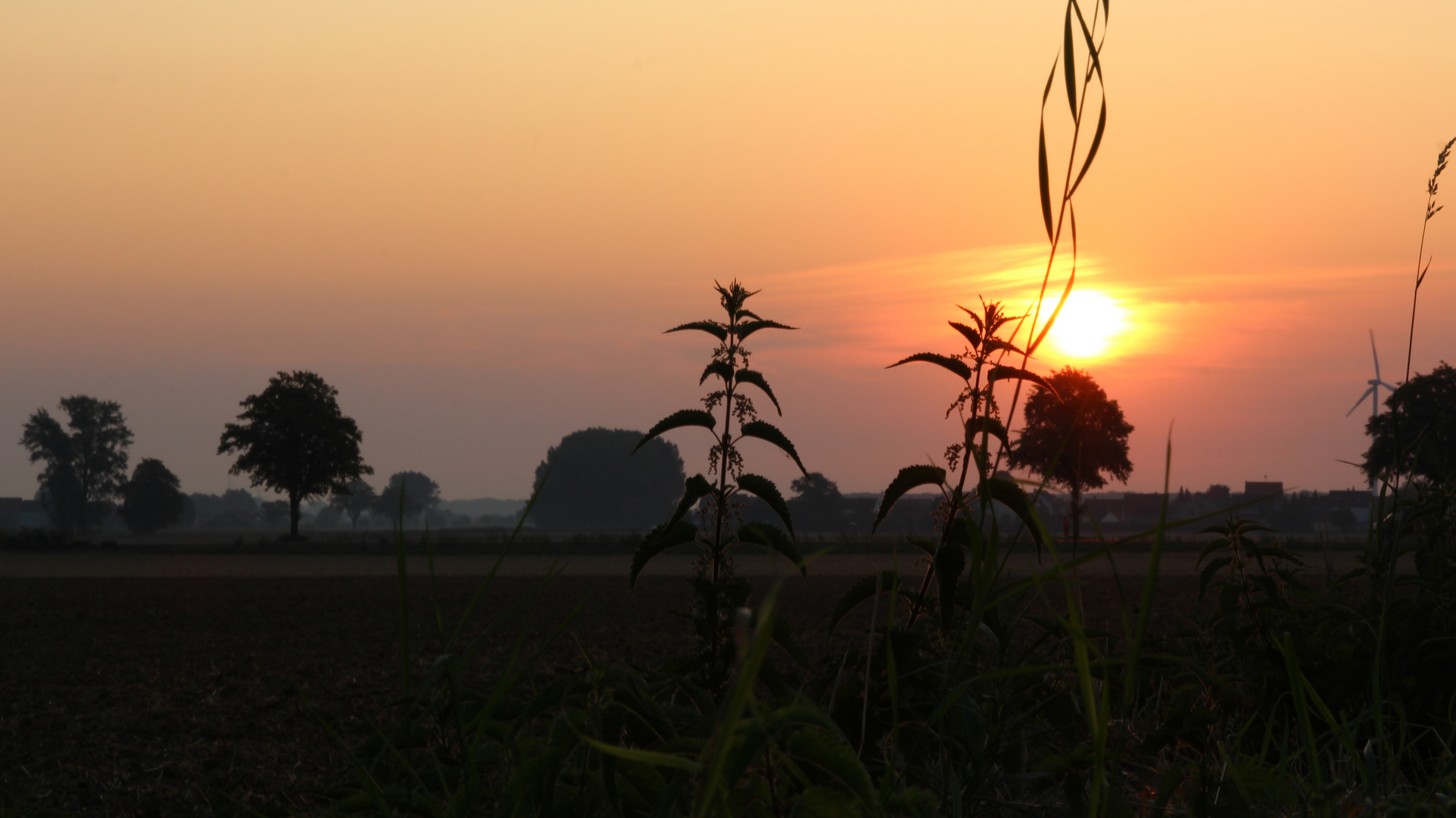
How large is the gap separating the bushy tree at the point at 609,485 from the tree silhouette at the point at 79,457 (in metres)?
56.0

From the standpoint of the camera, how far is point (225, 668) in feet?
38.3

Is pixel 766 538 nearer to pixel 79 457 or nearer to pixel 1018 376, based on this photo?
pixel 1018 376

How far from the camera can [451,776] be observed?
2.03 meters

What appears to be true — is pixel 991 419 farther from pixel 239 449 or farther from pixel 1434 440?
pixel 239 449

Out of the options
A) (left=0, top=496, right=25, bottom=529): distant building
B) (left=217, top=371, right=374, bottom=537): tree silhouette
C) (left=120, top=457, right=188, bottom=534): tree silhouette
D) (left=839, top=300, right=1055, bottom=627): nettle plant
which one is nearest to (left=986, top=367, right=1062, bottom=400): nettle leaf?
(left=839, top=300, right=1055, bottom=627): nettle plant

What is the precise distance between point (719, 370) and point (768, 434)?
0.23 meters

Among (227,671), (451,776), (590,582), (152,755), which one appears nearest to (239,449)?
(590,582)

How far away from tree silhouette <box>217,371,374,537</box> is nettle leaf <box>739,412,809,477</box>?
6267 centimetres

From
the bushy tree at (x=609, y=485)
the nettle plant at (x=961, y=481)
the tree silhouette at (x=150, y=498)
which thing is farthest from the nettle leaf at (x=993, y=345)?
the bushy tree at (x=609, y=485)

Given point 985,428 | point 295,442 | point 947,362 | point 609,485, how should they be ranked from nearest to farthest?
point 985,428 → point 947,362 → point 295,442 → point 609,485

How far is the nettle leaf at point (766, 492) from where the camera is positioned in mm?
2482

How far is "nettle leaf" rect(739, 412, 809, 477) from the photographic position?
272 centimetres

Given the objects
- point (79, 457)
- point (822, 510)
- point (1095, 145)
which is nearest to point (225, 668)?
point (1095, 145)

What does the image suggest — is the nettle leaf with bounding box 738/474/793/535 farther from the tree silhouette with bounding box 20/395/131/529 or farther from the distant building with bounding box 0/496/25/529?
the distant building with bounding box 0/496/25/529
